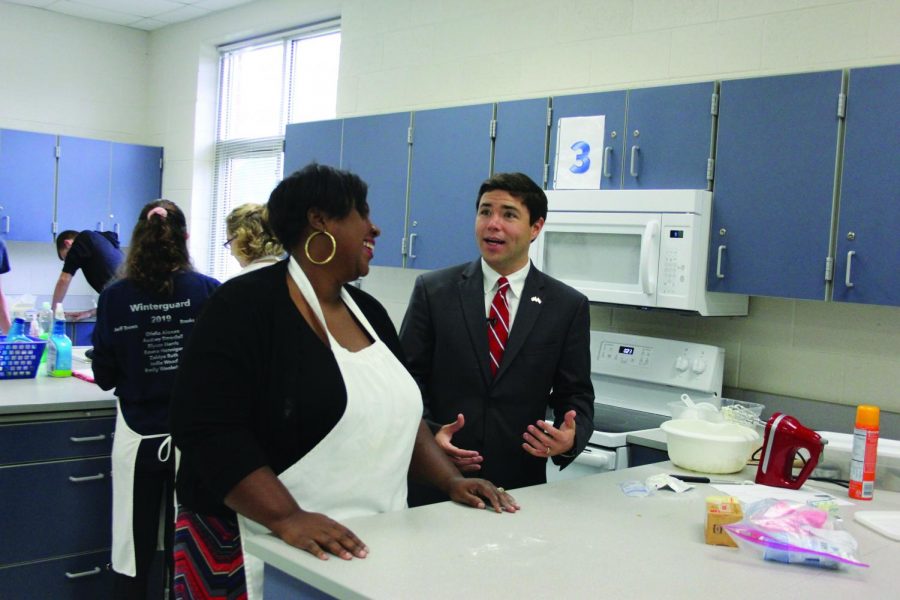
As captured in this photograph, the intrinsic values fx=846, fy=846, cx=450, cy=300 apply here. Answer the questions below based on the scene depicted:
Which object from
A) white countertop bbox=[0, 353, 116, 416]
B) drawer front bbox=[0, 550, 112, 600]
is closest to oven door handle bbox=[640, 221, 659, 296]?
white countertop bbox=[0, 353, 116, 416]

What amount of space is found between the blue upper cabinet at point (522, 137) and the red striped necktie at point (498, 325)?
1.15 m

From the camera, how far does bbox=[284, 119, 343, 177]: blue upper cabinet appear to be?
4387 mm

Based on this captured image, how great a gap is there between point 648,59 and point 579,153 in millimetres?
618

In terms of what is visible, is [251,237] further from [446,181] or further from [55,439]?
[446,181]

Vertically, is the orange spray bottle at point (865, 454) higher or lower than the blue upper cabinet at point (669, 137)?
lower

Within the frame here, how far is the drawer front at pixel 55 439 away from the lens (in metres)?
2.79

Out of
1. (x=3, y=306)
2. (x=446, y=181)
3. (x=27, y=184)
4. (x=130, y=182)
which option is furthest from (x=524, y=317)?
(x=130, y=182)

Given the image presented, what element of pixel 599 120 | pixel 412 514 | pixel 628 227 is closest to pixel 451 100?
pixel 599 120

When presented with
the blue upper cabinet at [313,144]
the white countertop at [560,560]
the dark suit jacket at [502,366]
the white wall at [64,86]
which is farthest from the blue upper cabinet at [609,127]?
the white wall at [64,86]

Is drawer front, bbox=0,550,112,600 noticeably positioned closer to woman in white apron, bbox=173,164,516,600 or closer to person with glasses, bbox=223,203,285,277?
person with glasses, bbox=223,203,285,277

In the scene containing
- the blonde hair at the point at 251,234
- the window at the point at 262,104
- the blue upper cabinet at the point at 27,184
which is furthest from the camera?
the blue upper cabinet at the point at 27,184

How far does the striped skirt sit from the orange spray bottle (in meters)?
1.47

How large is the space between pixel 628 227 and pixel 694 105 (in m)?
0.48

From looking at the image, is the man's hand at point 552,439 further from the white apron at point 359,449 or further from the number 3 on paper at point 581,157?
the number 3 on paper at point 581,157
